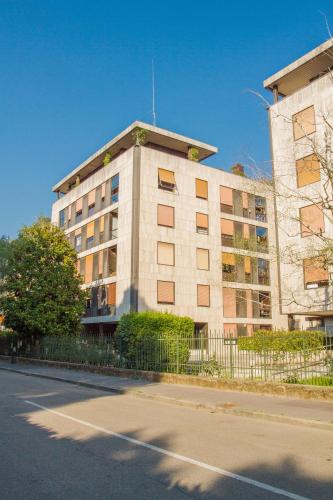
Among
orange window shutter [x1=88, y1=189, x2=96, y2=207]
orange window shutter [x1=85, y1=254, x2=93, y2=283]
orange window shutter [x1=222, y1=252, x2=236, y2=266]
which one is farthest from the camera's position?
orange window shutter [x1=88, y1=189, x2=96, y2=207]

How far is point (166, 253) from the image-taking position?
111 ft

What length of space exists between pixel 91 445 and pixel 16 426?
2.18 metres

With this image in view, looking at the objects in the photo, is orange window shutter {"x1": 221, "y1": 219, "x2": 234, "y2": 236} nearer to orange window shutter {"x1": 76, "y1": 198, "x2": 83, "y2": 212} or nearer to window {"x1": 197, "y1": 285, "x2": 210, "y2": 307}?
window {"x1": 197, "y1": 285, "x2": 210, "y2": 307}

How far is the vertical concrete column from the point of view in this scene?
1227 inches

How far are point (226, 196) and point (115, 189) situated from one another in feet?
32.6

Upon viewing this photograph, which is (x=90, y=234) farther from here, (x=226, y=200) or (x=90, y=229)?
(x=226, y=200)

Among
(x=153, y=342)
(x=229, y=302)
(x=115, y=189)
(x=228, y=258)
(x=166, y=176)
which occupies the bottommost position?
(x=153, y=342)

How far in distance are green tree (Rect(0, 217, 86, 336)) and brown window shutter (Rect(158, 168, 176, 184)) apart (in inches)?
394

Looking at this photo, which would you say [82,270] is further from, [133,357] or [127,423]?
[127,423]

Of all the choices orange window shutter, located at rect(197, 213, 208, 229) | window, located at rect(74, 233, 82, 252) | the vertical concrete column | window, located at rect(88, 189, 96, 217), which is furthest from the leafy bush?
window, located at rect(74, 233, 82, 252)

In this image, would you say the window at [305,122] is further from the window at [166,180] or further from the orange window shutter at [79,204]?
the orange window shutter at [79,204]

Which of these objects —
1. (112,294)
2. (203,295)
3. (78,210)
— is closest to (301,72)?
(203,295)

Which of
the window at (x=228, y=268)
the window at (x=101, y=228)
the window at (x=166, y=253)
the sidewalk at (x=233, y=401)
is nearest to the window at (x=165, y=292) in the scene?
the window at (x=166, y=253)

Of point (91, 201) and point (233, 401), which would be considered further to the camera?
point (91, 201)
